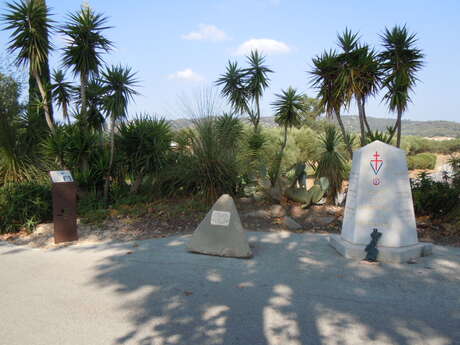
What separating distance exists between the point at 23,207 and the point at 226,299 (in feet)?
19.8

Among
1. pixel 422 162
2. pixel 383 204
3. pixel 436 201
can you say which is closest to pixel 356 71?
pixel 436 201

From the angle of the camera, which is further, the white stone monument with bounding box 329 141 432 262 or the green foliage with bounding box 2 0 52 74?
the green foliage with bounding box 2 0 52 74

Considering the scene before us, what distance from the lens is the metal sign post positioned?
24.1 ft

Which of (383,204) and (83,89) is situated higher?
(83,89)

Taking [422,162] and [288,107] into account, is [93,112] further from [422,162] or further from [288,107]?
[422,162]

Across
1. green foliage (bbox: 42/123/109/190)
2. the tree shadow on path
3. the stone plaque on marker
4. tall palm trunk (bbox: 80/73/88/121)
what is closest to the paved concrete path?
the tree shadow on path

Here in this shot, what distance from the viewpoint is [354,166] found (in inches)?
247

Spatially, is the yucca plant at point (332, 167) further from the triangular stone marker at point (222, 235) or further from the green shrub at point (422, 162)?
the green shrub at point (422, 162)

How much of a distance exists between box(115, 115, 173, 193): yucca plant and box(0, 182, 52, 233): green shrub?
237cm

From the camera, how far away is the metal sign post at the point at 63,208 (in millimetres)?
7334

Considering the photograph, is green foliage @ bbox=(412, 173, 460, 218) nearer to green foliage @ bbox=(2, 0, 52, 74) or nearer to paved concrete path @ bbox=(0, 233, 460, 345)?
paved concrete path @ bbox=(0, 233, 460, 345)

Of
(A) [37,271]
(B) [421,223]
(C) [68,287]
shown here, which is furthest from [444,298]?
(A) [37,271]

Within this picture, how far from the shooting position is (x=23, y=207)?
28.0 feet

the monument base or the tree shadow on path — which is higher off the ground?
the monument base
